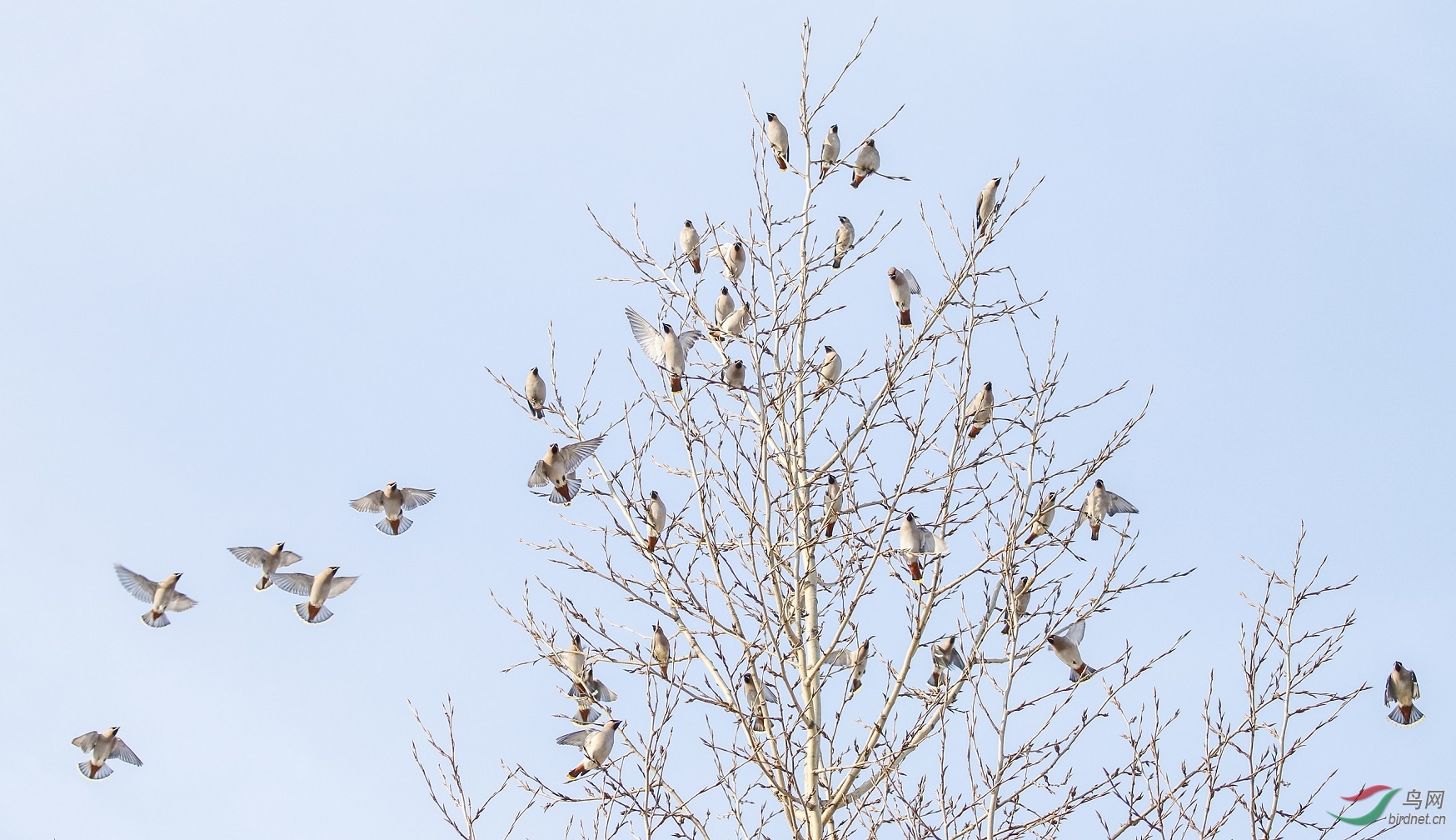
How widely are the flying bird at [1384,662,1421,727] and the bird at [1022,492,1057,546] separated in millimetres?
2567

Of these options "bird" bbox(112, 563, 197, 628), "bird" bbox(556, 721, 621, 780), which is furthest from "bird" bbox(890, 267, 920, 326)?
"bird" bbox(112, 563, 197, 628)

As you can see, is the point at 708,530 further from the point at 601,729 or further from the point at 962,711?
the point at 601,729

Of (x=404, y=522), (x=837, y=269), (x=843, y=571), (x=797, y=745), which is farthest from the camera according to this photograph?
(x=404, y=522)

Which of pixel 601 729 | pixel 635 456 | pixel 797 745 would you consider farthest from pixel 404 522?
pixel 797 745

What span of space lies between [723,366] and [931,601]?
6.15 ft

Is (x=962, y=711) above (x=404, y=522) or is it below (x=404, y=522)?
below

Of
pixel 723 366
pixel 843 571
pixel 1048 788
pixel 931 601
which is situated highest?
pixel 723 366

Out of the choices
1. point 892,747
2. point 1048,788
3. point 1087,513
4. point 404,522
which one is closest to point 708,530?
point 892,747

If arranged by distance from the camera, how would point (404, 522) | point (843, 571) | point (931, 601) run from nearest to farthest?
point (931, 601) → point (843, 571) → point (404, 522)

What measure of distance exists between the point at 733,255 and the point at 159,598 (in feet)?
12.7

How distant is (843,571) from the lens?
631 cm

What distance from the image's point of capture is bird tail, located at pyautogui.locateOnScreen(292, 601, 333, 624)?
853 cm

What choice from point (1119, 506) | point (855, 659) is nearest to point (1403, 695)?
point (1119, 506)

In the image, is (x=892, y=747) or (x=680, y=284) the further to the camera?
(x=680, y=284)
